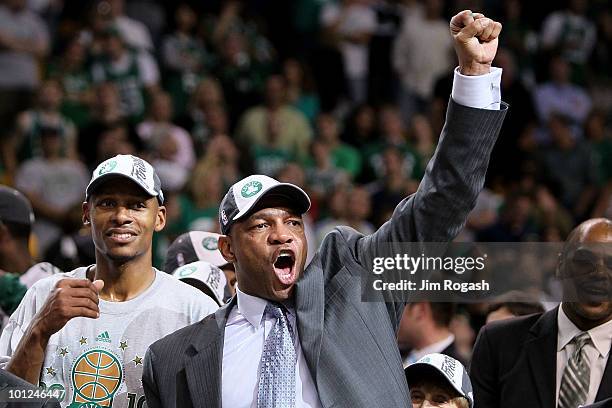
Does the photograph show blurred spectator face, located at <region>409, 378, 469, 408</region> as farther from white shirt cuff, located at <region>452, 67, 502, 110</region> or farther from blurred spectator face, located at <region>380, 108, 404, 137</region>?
blurred spectator face, located at <region>380, 108, 404, 137</region>

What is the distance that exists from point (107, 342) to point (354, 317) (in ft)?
3.01

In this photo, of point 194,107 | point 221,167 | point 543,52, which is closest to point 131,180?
point 221,167

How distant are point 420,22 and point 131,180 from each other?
848 cm

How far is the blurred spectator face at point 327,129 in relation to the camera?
37.1 ft

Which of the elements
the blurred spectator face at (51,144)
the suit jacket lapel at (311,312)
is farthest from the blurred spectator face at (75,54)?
the suit jacket lapel at (311,312)

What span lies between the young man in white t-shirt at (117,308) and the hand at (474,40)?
130 centimetres

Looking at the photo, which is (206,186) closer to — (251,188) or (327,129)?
(327,129)

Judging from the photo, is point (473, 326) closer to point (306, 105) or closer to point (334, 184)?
point (334, 184)

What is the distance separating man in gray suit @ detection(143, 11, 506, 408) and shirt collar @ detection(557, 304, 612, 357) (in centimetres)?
93

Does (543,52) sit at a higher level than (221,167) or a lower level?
higher

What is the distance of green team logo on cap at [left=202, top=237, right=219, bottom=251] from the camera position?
230 inches


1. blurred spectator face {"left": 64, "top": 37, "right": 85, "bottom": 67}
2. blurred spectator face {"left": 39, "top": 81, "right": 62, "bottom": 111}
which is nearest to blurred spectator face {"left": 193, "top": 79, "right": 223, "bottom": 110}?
blurred spectator face {"left": 64, "top": 37, "right": 85, "bottom": 67}

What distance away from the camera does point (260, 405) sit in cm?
384

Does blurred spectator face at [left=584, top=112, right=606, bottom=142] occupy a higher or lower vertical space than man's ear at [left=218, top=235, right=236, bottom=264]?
higher
